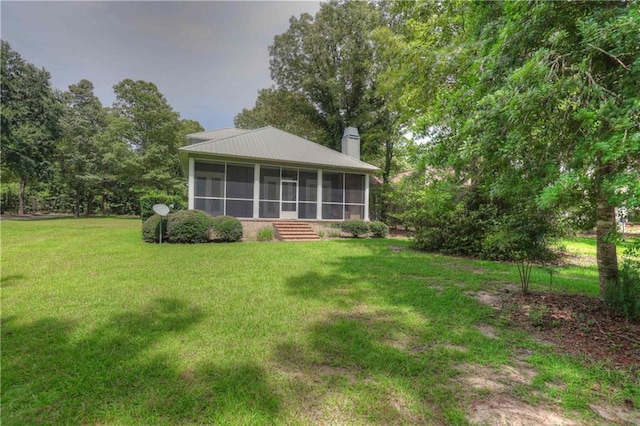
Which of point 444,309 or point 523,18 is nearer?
point 523,18

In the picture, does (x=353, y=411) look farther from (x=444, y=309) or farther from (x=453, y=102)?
(x=453, y=102)

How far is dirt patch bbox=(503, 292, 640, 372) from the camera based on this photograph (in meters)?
2.77

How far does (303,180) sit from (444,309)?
36.9ft

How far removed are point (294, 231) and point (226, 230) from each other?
309 cm

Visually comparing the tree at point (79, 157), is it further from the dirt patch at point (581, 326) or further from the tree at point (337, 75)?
the dirt patch at point (581, 326)

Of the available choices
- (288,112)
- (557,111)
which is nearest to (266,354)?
(557,111)

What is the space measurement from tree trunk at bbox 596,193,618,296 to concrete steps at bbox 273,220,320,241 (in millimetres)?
9253

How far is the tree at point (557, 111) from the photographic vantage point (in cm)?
230

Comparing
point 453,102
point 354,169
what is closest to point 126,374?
point 453,102

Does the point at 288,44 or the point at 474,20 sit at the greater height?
the point at 288,44

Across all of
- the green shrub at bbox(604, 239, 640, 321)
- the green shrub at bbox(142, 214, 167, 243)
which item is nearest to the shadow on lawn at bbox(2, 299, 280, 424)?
the green shrub at bbox(604, 239, 640, 321)

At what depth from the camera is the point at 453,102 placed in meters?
3.91

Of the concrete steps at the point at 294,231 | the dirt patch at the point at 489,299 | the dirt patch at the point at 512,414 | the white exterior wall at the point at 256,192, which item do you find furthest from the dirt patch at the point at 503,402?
the white exterior wall at the point at 256,192

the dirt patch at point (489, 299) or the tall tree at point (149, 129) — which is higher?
the tall tree at point (149, 129)
